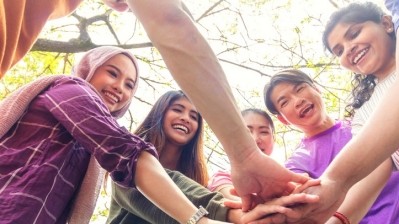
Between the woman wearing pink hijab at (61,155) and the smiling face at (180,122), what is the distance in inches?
37.0

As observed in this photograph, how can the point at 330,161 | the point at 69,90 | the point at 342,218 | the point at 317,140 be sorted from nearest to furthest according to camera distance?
the point at 69,90 < the point at 342,218 < the point at 330,161 < the point at 317,140

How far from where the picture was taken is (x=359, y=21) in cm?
246

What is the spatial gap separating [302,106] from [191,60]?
1.34 m

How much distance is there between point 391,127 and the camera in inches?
64.3

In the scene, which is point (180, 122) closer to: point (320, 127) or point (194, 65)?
point (320, 127)

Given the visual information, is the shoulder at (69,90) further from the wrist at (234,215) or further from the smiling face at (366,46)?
the smiling face at (366,46)

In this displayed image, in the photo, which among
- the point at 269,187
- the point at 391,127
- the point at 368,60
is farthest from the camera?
the point at 368,60

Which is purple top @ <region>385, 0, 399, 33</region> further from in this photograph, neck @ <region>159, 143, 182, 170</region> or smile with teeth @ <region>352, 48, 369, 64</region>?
neck @ <region>159, 143, 182, 170</region>

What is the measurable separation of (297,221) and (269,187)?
183mm

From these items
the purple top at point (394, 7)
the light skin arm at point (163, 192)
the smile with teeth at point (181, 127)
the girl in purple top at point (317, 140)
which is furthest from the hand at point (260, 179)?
the smile with teeth at point (181, 127)

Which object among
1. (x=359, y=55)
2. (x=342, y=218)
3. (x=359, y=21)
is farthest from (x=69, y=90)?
(x=359, y=21)

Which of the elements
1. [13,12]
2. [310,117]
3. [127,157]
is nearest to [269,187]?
[127,157]

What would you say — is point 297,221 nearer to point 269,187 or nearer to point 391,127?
point 269,187

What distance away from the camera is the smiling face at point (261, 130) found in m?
2.99
